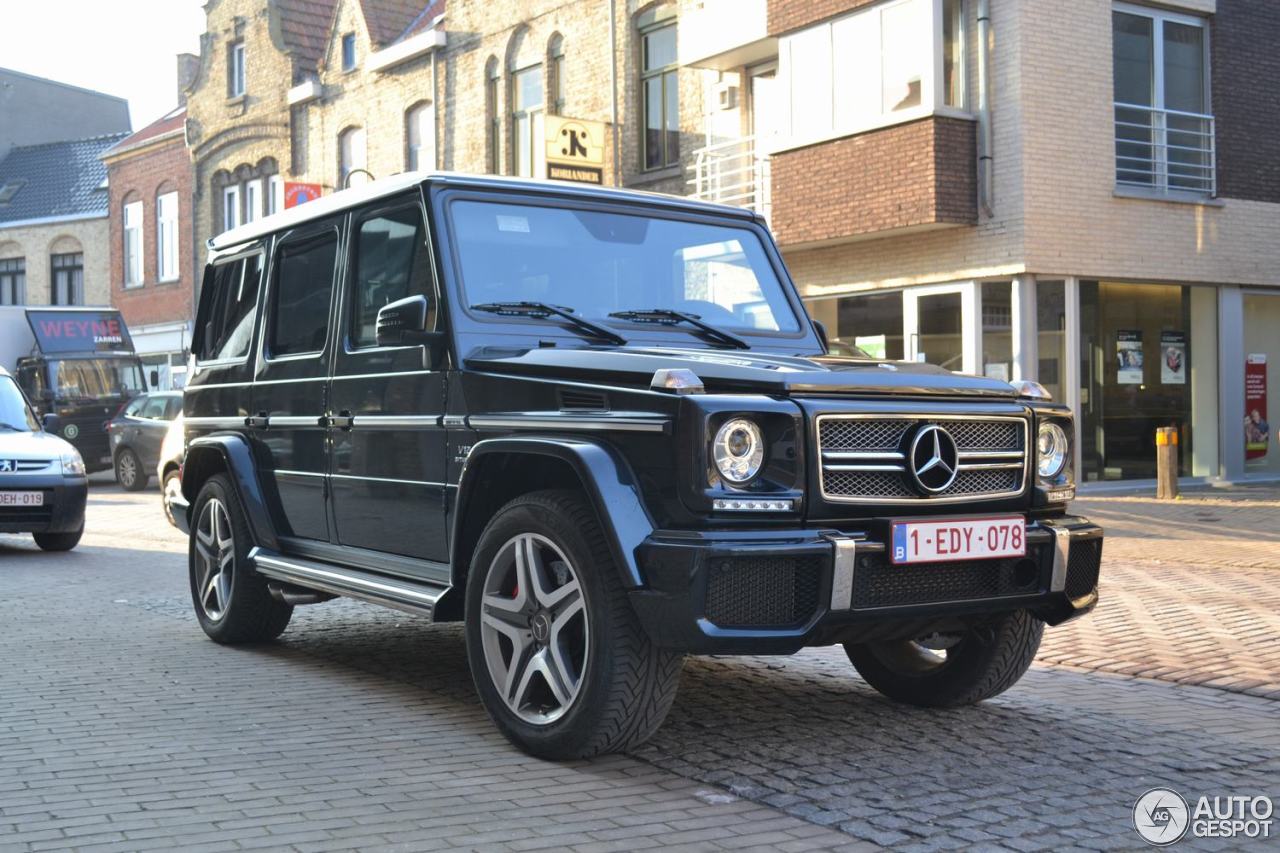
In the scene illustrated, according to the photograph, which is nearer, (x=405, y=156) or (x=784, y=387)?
(x=784, y=387)

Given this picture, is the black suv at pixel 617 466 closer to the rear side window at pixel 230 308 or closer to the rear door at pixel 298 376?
the rear door at pixel 298 376

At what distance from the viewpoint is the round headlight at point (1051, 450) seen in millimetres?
5168

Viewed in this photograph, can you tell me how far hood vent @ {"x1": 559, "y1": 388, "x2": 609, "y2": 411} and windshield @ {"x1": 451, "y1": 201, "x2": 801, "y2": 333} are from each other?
86 cm

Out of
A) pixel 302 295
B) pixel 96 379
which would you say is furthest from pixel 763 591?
pixel 96 379

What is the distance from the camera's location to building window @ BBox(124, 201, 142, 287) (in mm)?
41531

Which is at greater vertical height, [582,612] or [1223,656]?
[582,612]

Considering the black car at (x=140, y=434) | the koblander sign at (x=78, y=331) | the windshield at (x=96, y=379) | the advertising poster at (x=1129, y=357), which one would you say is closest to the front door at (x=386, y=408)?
the advertising poster at (x=1129, y=357)

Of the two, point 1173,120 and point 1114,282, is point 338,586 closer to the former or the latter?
point 1114,282

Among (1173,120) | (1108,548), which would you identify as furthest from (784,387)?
(1173,120)

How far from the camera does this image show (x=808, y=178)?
60.6 feet

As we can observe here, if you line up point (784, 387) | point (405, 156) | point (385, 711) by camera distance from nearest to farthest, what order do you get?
point (784, 387), point (385, 711), point (405, 156)

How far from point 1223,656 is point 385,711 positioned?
4016mm

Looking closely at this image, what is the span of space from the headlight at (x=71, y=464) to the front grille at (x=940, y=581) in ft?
33.9

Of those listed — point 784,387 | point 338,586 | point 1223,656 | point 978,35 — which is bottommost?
point 1223,656
